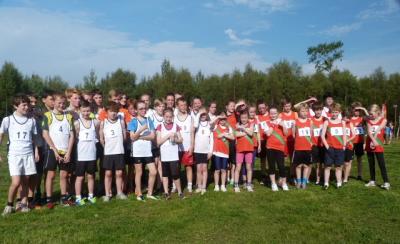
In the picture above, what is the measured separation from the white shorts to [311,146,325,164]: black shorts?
6019 mm

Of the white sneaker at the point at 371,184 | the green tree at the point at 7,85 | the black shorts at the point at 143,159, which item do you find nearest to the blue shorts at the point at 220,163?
the black shorts at the point at 143,159

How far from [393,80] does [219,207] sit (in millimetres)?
35205

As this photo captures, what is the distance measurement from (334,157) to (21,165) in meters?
6.47

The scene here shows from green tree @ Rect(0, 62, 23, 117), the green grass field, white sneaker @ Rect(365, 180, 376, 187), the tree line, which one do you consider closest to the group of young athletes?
white sneaker @ Rect(365, 180, 376, 187)

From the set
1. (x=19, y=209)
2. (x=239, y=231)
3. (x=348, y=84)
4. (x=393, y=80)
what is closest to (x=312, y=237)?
(x=239, y=231)

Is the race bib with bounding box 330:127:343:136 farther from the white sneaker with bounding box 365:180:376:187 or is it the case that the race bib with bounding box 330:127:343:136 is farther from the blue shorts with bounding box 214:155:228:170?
the blue shorts with bounding box 214:155:228:170

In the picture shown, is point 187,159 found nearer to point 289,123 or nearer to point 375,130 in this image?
point 289,123

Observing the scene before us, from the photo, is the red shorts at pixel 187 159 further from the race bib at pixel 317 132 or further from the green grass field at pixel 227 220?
the race bib at pixel 317 132

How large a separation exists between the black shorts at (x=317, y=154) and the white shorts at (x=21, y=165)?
6.02 metres

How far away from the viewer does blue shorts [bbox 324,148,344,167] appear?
26.1 ft

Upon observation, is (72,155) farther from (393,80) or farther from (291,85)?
(393,80)

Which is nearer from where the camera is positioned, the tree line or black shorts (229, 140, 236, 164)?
black shorts (229, 140, 236, 164)

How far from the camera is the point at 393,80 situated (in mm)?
35312

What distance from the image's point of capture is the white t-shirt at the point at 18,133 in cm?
609
